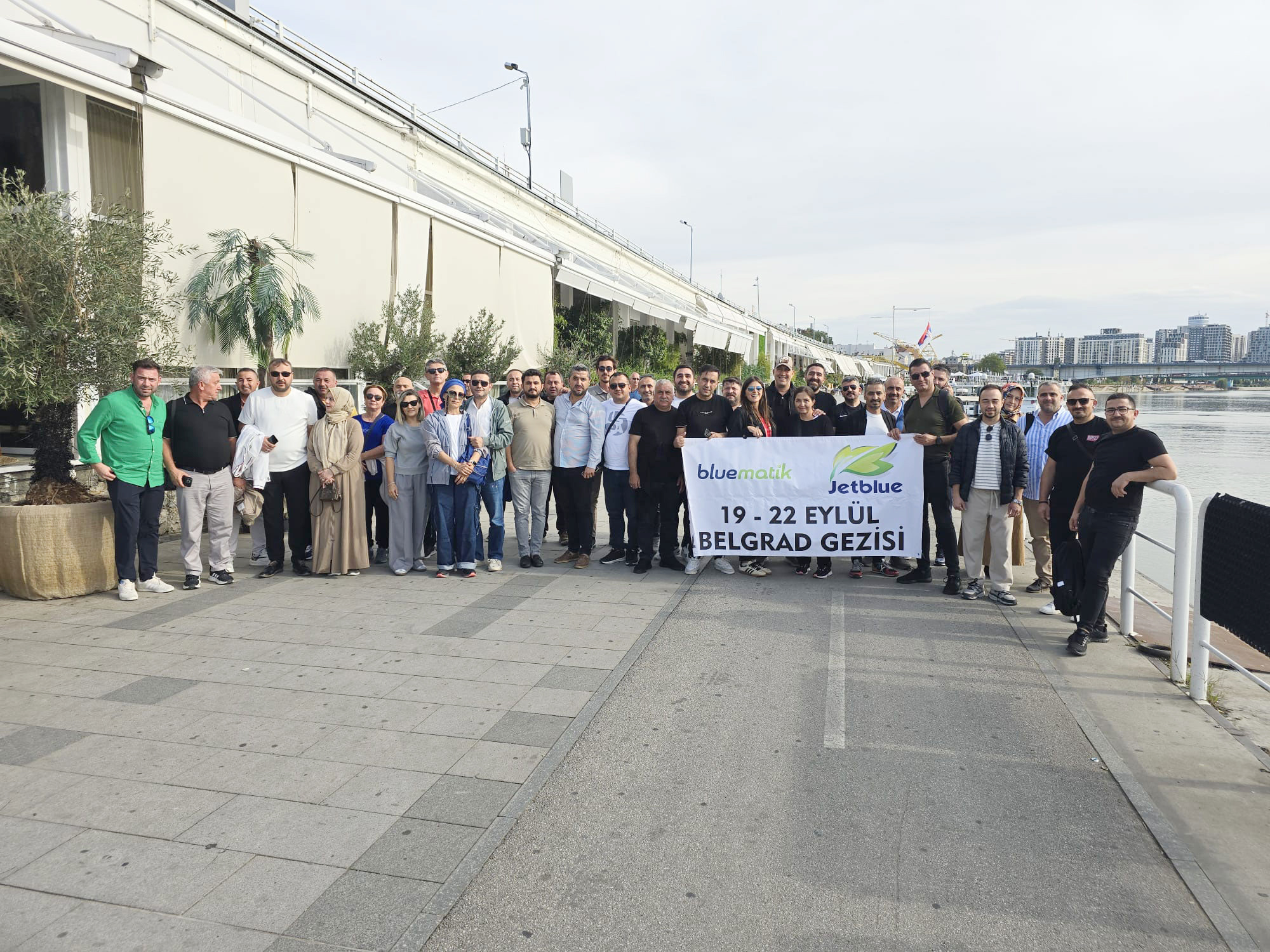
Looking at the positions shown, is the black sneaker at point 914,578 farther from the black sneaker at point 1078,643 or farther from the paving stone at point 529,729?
the paving stone at point 529,729

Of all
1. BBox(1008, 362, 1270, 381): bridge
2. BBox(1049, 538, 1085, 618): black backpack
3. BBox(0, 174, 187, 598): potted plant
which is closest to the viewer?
BBox(1049, 538, 1085, 618): black backpack

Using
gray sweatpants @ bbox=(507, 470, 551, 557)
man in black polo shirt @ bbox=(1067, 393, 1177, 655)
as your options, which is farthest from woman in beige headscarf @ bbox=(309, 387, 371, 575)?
man in black polo shirt @ bbox=(1067, 393, 1177, 655)

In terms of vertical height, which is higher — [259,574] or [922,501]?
[922,501]

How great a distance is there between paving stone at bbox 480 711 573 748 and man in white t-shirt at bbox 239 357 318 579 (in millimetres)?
4247

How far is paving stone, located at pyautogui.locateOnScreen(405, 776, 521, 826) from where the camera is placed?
146 inches

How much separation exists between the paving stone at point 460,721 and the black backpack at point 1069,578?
421 cm

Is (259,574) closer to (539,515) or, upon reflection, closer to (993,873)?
(539,515)

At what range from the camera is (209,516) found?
7.83 meters

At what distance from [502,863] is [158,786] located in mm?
1736

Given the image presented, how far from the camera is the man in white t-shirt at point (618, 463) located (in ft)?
29.1

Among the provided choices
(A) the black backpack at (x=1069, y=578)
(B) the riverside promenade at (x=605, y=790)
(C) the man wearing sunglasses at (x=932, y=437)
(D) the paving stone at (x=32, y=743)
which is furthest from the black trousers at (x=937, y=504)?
(D) the paving stone at (x=32, y=743)

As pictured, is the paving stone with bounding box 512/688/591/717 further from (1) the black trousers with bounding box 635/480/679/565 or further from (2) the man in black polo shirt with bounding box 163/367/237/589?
(2) the man in black polo shirt with bounding box 163/367/237/589

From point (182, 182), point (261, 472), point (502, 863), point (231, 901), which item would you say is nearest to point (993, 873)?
point (502, 863)

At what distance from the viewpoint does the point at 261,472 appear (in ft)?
26.0
